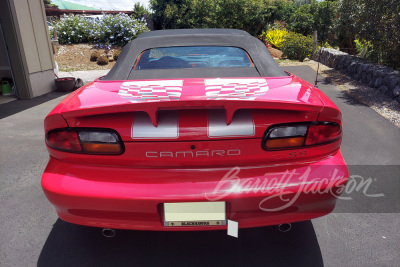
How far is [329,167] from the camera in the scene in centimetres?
189

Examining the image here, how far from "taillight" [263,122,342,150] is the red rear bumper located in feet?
0.44

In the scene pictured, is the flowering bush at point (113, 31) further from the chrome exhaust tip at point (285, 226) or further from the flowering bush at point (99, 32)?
the chrome exhaust tip at point (285, 226)

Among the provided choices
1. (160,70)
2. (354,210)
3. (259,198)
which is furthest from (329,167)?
(160,70)

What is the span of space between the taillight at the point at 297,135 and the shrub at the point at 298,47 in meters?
14.2

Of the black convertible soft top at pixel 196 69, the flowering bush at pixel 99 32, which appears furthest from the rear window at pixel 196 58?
the flowering bush at pixel 99 32

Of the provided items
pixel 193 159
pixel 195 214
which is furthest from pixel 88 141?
pixel 195 214

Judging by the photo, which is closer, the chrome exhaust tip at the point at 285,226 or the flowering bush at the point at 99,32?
the chrome exhaust tip at the point at 285,226

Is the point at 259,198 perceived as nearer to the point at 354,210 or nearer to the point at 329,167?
the point at 329,167

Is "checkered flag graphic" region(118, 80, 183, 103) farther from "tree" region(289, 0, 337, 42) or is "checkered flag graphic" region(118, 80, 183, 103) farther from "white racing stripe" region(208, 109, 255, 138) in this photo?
"tree" region(289, 0, 337, 42)

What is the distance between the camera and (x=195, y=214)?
177cm

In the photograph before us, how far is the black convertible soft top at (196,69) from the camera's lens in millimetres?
2561

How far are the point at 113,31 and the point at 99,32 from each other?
0.70 meters

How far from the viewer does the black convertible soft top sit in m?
2.56

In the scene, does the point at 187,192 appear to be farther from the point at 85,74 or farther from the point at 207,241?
the point at 85,74
